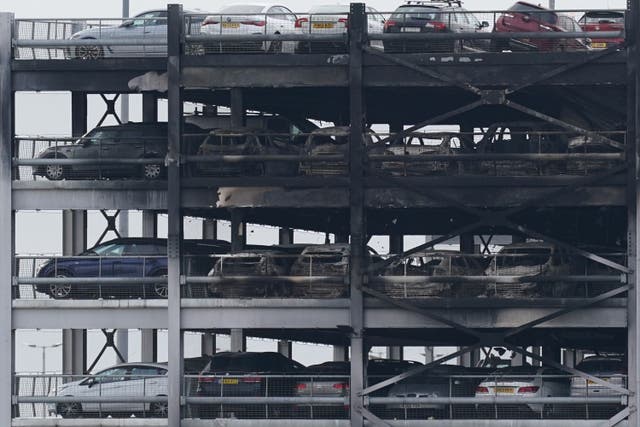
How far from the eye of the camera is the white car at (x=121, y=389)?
54000 millimetres

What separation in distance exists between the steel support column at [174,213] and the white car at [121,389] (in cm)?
126

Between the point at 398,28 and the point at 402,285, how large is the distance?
7.07 metres

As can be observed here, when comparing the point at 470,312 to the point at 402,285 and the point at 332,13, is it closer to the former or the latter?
the point at 402,285

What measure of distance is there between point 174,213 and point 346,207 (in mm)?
4731

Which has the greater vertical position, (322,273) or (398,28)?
(398,28)

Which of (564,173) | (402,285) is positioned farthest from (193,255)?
(564,173)

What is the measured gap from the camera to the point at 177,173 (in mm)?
53438

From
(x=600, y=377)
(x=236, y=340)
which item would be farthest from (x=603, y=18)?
(x=236, y=340)

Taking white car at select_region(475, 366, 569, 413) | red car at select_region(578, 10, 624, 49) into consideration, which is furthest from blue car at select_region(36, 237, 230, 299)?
red car at select_region(578, 10, 624, 49)

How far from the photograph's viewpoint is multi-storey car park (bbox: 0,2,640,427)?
5297 centimetres

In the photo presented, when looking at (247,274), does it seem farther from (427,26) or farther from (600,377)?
(600,377)

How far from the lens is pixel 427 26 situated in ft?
179

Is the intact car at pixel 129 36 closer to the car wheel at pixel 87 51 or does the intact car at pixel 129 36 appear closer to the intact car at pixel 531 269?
the car wheel at pixel 87 51

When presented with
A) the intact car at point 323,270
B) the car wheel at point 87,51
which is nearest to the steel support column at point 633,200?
the intact car at point 323,270
